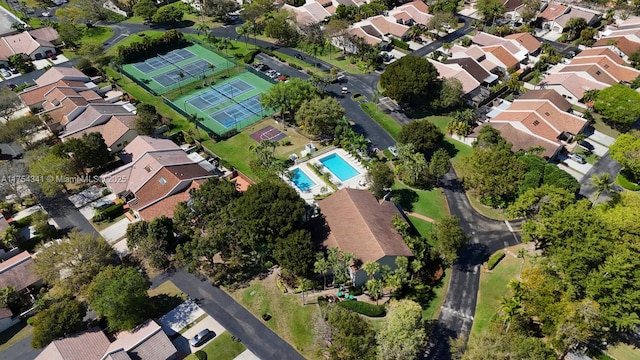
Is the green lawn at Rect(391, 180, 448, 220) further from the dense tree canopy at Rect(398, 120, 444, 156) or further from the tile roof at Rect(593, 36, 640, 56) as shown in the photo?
the tile roof at Rect(593, 36, 640, 56)

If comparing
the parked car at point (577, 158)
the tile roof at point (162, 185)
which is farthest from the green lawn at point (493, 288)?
the tile roof at point (162, 185)

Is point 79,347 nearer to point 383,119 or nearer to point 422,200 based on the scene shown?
point 422,200

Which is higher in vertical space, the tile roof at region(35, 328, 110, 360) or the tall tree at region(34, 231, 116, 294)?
the tall tree at region(34, 231, 116, 294)

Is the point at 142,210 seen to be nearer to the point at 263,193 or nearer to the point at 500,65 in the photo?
the point at 263,193

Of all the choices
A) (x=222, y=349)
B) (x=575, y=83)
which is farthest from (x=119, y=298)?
(x=575, y=83)

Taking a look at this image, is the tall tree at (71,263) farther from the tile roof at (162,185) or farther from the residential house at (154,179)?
the tile roof at (162,185)

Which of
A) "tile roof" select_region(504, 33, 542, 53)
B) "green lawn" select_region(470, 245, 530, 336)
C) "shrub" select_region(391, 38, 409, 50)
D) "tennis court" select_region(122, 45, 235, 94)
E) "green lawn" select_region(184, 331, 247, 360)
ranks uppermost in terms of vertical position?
"tile roof" select_region(504, 33, 542, 53)

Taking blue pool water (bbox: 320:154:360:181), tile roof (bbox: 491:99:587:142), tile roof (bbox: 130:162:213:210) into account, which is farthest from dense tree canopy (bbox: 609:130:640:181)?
tile roof (bbox: 130:162:213:210)
